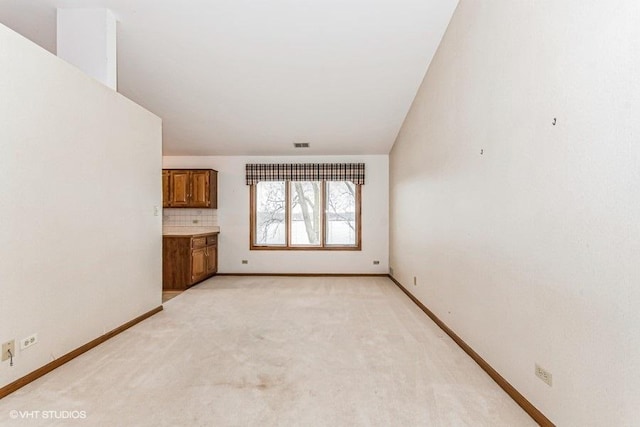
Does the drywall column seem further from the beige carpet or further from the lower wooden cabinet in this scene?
the lower wooden cabinet

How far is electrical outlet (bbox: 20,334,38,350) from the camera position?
7.15 ft

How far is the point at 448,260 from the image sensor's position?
128 inches

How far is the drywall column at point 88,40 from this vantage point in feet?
10.4

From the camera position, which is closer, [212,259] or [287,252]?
[212,259]

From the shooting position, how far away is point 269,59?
12.7 feet

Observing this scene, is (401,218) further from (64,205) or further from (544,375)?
(64,205)

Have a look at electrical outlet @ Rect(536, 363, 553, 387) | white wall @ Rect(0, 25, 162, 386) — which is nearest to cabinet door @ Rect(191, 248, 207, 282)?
white wall @ Rect(0, 25, 162, 386)

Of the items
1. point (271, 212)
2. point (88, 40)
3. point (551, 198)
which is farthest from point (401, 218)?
point (88, 40)

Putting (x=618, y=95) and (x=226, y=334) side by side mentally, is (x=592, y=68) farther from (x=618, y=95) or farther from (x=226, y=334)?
(x=226, y=334)

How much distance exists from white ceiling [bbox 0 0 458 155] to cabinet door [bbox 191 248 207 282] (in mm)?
1922

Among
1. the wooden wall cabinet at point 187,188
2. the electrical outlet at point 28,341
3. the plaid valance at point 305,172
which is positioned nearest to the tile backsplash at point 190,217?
the wooden wall cabinet at point 187,188

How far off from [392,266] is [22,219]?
5.09 m

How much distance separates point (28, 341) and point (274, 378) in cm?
161

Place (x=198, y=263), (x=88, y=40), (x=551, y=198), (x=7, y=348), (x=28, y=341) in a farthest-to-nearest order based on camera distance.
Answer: (x=198, y=263) < (x=88, y=40) < (x=28, y=341) < (x=7, y=348) < (x=551, y=198)
